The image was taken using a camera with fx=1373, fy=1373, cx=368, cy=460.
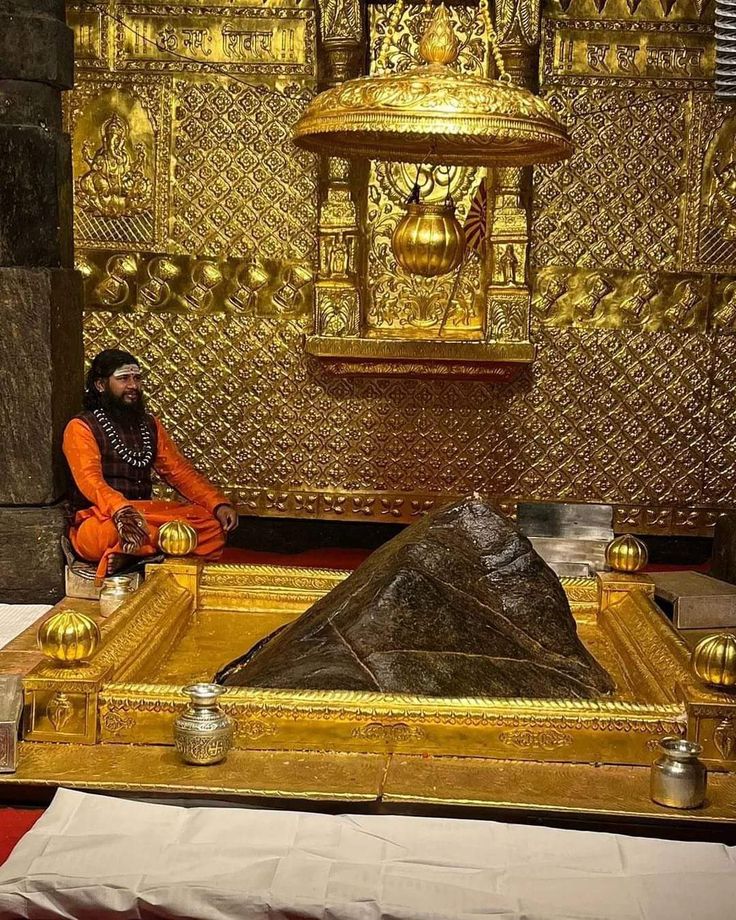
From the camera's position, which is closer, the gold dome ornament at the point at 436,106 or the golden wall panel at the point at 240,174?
the gold dome ornament at the point at 436,106

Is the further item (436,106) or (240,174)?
(240,174)

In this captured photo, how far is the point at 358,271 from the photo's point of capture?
266 inches

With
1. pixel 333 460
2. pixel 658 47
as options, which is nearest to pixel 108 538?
pixel 333 460

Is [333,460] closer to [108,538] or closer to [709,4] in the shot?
[108,538]

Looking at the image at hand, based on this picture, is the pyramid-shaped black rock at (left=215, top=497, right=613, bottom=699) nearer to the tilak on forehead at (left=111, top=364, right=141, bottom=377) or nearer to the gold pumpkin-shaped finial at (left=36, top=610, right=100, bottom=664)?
the gold pumpkin-shaped finial at (left=36, top=610, right=100, bottom=664)

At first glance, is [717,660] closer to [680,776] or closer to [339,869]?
[680,776]

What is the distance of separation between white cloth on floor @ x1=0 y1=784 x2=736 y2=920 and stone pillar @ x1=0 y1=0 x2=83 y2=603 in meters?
2.68

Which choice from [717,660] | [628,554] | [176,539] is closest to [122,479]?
[176,539]

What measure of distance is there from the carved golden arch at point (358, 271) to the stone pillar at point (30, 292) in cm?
158

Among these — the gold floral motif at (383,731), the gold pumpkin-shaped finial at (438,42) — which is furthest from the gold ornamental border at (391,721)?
the gold pumpkin-shaped finial at (438,42)

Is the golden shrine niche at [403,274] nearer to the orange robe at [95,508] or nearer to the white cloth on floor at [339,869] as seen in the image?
the orange robe at [95,508]

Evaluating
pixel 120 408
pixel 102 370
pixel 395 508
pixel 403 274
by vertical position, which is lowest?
pixel 395 508

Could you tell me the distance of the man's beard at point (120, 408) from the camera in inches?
228

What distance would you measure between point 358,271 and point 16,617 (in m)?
2.57
